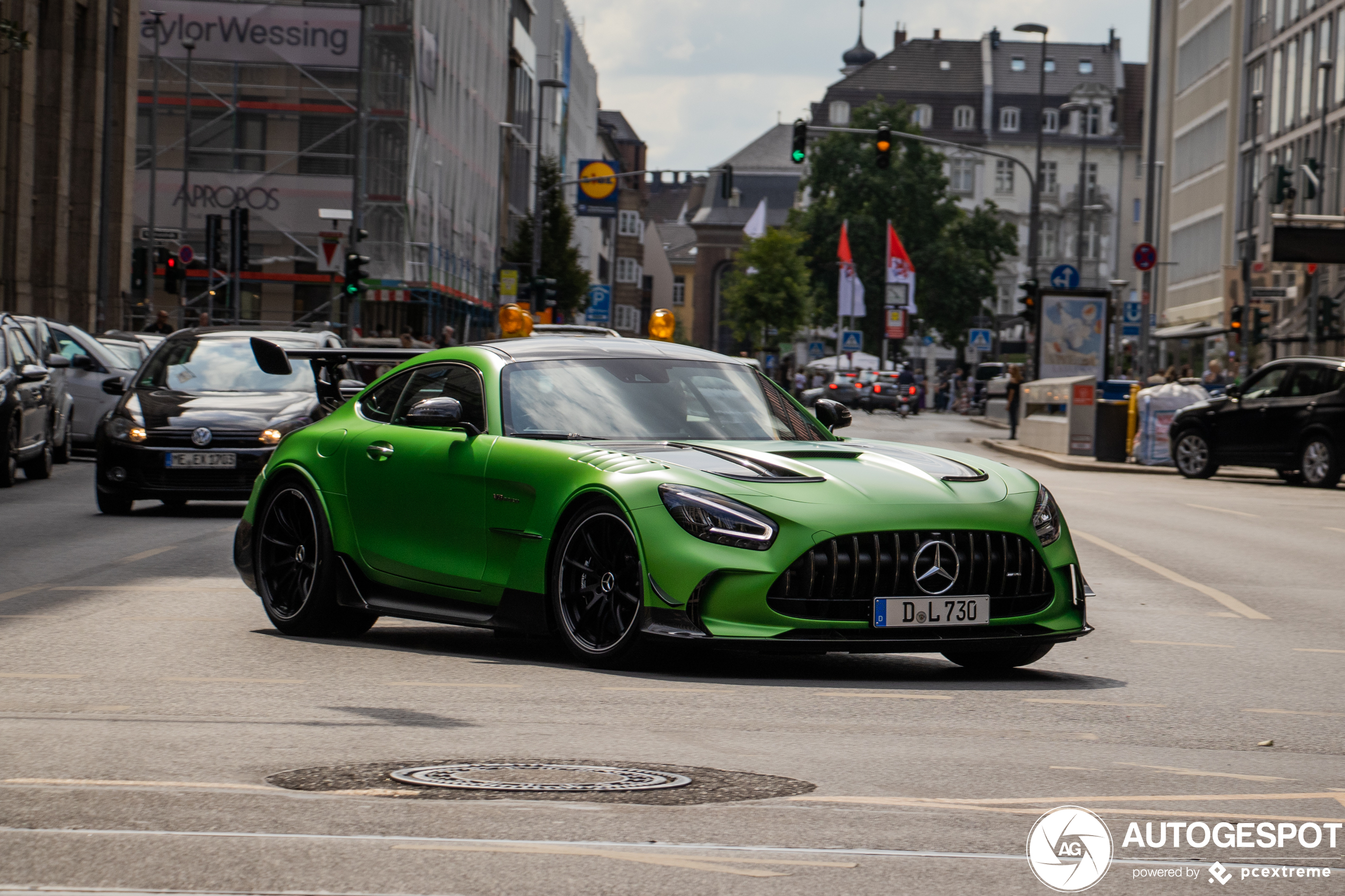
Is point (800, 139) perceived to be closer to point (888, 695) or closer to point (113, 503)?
point (113, 503)

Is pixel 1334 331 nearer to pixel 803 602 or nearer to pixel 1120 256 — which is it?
pixel 803 602

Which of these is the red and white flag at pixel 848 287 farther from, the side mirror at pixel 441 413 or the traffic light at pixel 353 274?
the side mirror at pixel 441 413

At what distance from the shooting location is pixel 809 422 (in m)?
9.66

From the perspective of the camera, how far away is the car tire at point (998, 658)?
344 inches

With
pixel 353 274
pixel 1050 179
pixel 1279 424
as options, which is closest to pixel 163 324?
pixel 353 274

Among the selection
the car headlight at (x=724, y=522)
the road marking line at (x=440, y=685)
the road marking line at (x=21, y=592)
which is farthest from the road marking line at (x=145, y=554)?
the car headlight at (x=724, y=522)

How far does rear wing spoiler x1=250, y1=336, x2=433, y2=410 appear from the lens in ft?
33.7

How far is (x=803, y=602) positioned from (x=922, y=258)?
10455cm

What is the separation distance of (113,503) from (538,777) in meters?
13.3

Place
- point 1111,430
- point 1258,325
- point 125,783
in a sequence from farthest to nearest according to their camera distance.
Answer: point 1258,325, point 1111,430, point 125,783

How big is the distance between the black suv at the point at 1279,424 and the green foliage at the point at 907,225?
79.3m

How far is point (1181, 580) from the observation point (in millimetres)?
14328

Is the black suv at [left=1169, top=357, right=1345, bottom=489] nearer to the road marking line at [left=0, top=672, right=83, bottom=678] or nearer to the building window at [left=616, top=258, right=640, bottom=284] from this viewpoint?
the road marking line at [left=0, top=672, right=83, bottom=678]

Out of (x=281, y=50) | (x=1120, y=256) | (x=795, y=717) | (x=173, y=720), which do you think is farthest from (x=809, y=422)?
(x=1120, y=256)
